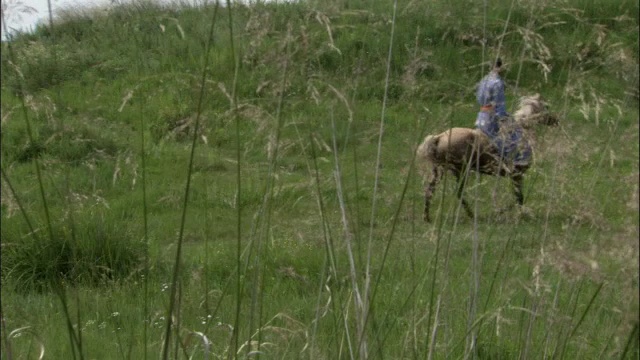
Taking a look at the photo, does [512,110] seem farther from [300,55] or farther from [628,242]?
[628,242]

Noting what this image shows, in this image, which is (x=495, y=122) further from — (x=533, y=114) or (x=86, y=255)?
(x=86, y=255)

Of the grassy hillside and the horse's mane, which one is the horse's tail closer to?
the grassy hillside

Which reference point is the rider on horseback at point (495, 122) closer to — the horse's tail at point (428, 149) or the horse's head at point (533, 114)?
the horse's head at point (533, 114)

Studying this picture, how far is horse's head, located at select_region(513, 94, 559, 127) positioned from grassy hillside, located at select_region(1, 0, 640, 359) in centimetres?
4

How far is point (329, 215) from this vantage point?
3.74 metres

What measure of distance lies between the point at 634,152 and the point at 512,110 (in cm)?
141

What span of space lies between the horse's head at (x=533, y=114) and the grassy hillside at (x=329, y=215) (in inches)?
1.7

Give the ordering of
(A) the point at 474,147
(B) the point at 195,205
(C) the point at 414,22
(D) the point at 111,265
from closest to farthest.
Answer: (A) the point at 474,147, (D) the point at 111,265, (B) the point at 195,205, (C) the point at 414,22

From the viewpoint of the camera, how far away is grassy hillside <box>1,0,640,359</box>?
1974 mm

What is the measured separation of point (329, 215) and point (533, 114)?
1422mm

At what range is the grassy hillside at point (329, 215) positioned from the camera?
6.48 feet

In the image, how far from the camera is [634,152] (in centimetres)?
131

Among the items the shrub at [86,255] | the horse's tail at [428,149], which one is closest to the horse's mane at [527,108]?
the horse's tail at [428,149]

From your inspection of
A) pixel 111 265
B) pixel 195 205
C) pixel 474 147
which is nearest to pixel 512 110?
pixel 474 147
